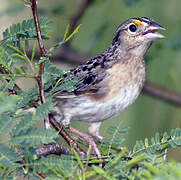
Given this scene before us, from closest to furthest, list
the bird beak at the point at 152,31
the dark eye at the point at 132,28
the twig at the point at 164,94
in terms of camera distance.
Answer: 1. the bird beak at the point at 152,31
2. the dark eye at the point at 132,28
3. the twig at the point at 164,94

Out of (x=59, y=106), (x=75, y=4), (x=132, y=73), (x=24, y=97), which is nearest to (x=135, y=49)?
(x=132, y=73)

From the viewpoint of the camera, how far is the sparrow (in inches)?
154

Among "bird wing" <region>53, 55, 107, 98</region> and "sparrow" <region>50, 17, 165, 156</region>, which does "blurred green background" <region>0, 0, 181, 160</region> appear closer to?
"sparrow" <region>50, 17, 165, 156</region>

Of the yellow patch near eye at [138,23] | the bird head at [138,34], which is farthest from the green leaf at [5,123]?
the yellow patch near eye at [138,23]

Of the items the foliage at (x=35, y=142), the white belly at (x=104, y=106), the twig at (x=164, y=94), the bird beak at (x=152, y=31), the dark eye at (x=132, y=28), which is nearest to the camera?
the foliage at (x=35, y=142)

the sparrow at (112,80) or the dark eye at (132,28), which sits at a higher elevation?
the dark eye at (132,28)

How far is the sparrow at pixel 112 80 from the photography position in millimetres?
3908

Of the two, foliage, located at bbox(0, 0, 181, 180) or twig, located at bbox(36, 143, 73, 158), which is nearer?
foliage, located at bbox(0, 0, 181, 180)

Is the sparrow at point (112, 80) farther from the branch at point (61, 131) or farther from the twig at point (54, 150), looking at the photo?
the twig at point (54, 150)

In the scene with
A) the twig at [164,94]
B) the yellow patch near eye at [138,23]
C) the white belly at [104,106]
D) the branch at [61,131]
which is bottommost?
the twig at [164,94]

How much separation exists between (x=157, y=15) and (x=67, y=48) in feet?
3.94

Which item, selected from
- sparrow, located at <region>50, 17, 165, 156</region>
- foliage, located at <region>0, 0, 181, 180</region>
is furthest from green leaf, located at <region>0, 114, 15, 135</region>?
sparrow, located at <region>50, 17, 165, 156</region>

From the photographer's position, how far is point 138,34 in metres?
4.01

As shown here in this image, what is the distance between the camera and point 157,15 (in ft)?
18.6
